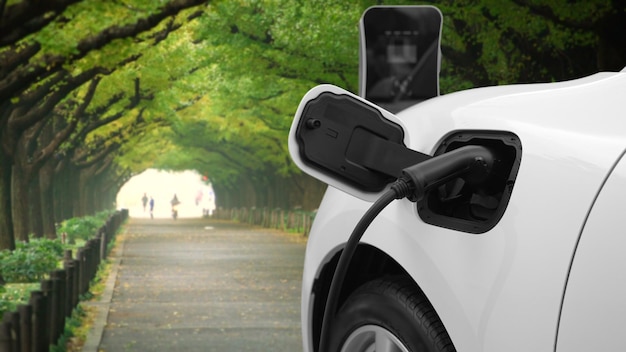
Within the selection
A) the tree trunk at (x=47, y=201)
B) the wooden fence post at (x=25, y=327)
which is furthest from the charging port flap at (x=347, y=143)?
the tree trunk at (x=47, y=201)

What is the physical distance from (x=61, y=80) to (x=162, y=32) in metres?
2.53

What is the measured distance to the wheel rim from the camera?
3088 mm

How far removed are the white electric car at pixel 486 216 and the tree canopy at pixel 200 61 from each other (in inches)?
369

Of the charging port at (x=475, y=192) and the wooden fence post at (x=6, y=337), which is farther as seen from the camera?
the wooden fence post at (x=6, y=337)

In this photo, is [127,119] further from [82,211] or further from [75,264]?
[75,264]

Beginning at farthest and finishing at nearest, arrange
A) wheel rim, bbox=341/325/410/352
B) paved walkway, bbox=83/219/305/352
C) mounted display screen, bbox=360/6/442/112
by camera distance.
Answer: paved walkway, bbox=83/219/305/352 → mounted display screen, bbox=360/6/442/112 → wheel rim, bbox=341/325/410/352

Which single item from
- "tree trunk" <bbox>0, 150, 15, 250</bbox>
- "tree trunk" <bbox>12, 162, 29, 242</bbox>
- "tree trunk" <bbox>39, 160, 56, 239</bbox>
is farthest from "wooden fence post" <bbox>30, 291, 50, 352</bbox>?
"tree trunk" <bbox>39, 160, 56, 239</bbox>

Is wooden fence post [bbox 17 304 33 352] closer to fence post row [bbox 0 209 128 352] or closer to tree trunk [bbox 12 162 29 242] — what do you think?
fence post row [bbox 0 209 128 352]

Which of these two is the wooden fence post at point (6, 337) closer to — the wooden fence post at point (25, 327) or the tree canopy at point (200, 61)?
the wooden fence post at point (25, 327)

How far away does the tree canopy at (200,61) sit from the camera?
15.1 m

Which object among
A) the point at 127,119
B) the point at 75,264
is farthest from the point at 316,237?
the point at 127,119

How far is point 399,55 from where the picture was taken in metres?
3.79

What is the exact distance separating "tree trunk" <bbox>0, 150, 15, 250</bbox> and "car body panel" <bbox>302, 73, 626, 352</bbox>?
2012cm

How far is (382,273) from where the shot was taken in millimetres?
3383
